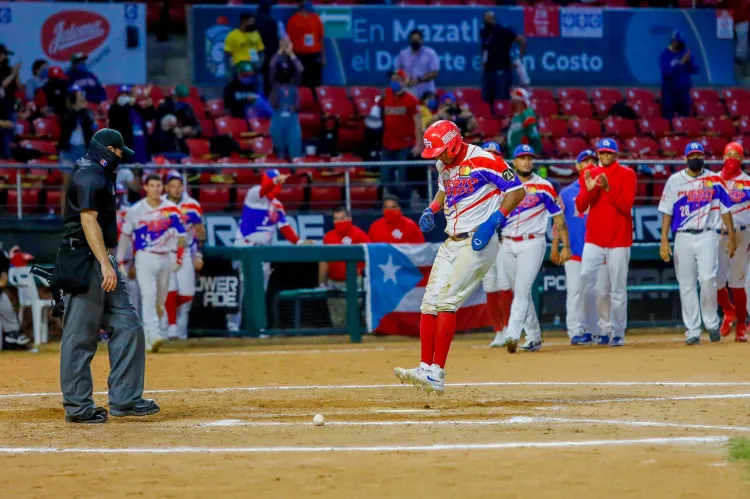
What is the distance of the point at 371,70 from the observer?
79.6 ft

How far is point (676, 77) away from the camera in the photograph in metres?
23.6

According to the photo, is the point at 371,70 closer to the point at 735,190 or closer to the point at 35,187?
the point at 35,187

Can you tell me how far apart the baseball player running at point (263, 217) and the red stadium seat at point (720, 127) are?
10.1 meters

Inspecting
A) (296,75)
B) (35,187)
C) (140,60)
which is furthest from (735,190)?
(140,60)

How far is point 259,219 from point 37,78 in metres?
6.30

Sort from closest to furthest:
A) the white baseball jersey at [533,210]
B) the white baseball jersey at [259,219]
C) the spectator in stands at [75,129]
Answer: the white baseball jersey at [533,210] < the white baseball jersey at [259,219] < the spectator in stands at [75,129]

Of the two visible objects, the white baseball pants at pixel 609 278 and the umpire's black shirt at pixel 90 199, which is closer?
the umpire's black shirt at pixel 90 199

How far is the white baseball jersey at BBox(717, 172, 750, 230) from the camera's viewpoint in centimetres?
1512

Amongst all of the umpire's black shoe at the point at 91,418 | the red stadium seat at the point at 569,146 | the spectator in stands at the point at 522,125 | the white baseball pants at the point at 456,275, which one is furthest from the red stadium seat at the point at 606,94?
the umpire's black shoe at the point at 91,418

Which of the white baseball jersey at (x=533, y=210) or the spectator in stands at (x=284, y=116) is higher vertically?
the spectator in stands at (x=284, y=116)

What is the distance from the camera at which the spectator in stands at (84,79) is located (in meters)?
19.9

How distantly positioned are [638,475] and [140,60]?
17.8 metres

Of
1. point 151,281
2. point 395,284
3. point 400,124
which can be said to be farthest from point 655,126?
point 151,281

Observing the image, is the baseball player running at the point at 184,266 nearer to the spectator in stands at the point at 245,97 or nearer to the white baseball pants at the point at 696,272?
the spectator in stands at the point at 245,97
